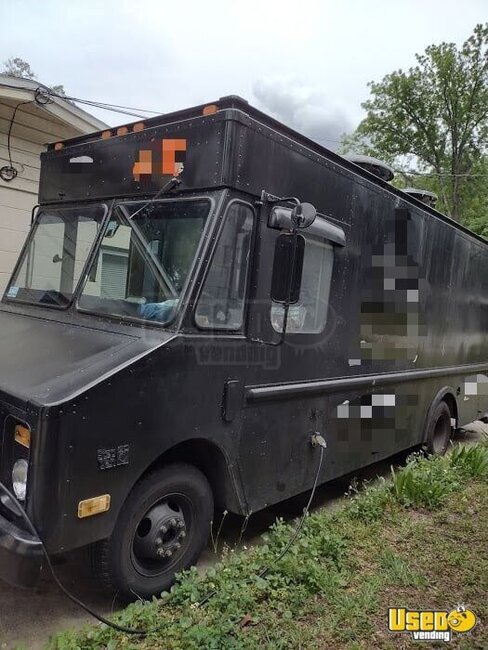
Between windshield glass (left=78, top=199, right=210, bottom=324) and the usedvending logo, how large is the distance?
2054mm

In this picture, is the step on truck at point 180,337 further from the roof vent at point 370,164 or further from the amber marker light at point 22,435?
the roof vent at point 370,164

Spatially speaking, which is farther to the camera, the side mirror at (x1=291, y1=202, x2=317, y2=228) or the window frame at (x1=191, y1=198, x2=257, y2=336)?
the side mirror at (x1=291, y1=202, x2=317, y2=228)

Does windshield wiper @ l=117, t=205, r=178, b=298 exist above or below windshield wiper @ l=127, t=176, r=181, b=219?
below

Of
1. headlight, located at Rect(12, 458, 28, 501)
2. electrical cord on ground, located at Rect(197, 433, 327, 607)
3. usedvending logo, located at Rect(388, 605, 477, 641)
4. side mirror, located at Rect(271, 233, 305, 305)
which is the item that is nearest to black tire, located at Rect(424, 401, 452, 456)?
electrical cord on ground, located at Rect(197, 433, 327, 607)

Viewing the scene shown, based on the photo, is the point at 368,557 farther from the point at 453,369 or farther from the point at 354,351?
the point at 453,369

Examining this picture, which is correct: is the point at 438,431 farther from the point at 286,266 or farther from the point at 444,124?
the point at 444,124

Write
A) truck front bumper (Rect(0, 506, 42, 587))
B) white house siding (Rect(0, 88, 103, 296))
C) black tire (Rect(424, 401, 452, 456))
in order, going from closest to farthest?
truck front bumper (Rect(0, 506, 42, 587)) < black tire (Rect(424, 401, 452, 456)) < white house siding (Rect(0, 88, 103, 296))

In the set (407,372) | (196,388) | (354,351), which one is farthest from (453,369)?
(196,388)

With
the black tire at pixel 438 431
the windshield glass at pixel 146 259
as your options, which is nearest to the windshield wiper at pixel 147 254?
the windshield glass at pixel 146 259

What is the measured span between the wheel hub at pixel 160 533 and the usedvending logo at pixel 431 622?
1.26m

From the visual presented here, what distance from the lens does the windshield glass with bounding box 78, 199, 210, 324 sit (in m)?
3.05

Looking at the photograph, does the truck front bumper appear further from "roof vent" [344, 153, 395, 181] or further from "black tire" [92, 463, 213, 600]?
"roof vent" [344, 153, 395, 181]

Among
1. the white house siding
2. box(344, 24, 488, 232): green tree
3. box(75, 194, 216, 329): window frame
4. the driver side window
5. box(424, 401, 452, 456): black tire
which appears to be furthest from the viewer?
box(344, 24, 488, 232): green tree

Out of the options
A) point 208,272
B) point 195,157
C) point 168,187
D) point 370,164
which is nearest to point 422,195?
point 370,164
